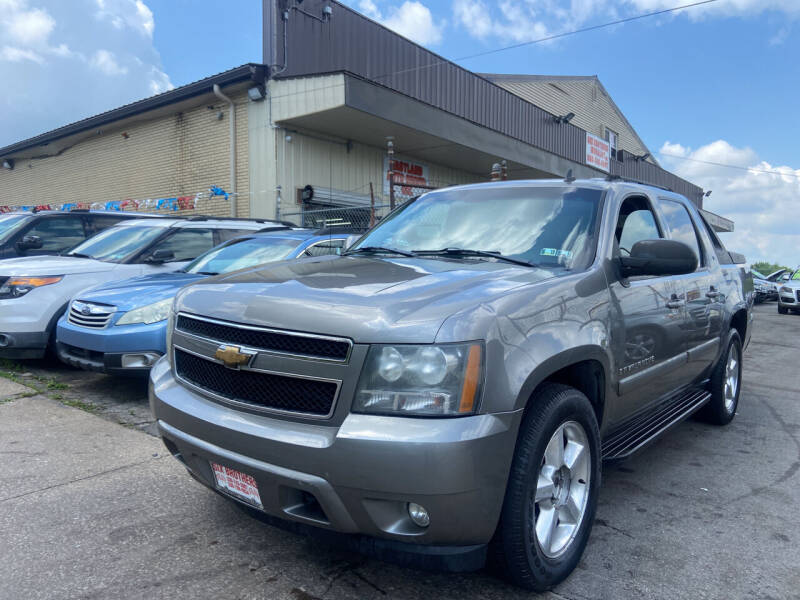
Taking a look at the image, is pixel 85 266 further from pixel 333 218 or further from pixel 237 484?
pixel 333 218

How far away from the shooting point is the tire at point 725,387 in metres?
4.86

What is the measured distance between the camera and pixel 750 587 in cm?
262

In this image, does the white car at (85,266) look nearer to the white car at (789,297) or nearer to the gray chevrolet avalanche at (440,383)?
the gray chevrolet avalanche at (440,383)

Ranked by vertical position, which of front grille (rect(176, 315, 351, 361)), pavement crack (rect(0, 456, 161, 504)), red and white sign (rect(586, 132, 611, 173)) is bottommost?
pavement crack (rect(0, 456, 161, 504))

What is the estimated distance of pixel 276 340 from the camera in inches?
92.5

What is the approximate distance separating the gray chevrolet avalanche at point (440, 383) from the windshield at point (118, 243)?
444 cm

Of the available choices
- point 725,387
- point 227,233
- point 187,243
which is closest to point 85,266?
point 187,243

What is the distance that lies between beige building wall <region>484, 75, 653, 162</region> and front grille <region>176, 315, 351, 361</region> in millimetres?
19926

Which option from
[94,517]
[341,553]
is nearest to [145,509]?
[94,517]

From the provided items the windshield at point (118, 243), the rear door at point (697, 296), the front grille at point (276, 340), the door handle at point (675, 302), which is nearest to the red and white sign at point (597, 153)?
the windshield at point (118, 243)

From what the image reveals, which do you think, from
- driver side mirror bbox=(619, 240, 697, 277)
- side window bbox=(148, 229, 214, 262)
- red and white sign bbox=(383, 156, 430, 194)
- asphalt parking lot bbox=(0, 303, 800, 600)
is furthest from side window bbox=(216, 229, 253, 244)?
red and white sign bbox=(383, 156, 430, 194)

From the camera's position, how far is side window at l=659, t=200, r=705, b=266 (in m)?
4.16

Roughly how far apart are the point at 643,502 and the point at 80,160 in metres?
18.1

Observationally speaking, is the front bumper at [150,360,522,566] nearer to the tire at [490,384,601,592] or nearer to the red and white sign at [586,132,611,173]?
the tire at [490,384,601,592]
